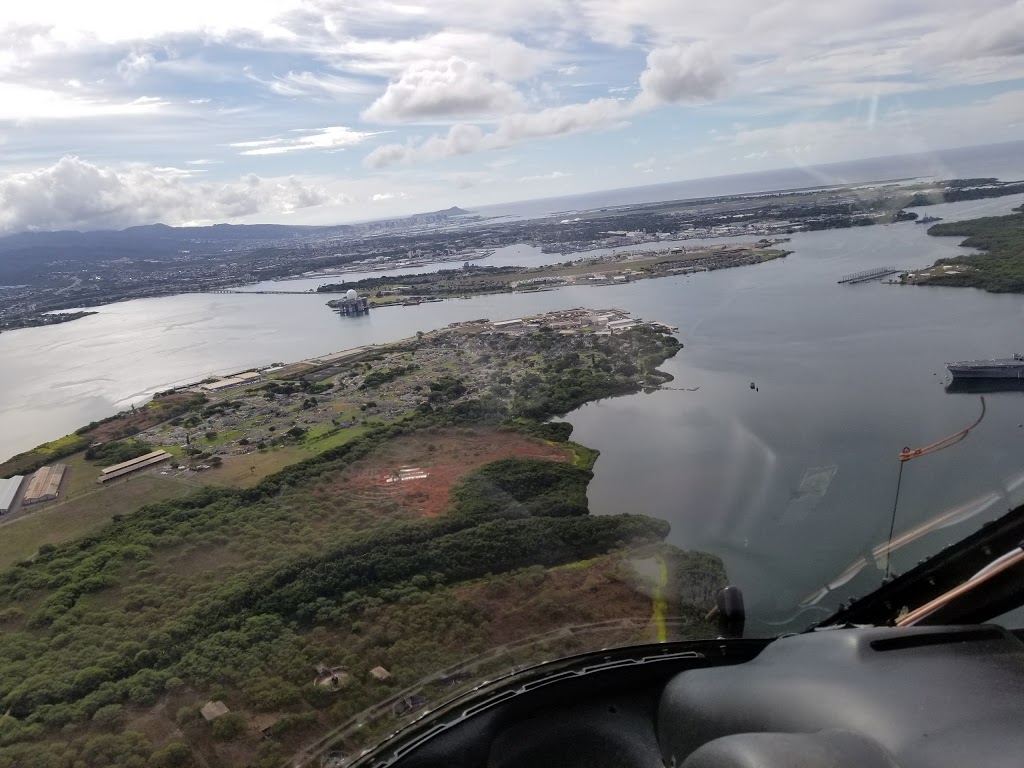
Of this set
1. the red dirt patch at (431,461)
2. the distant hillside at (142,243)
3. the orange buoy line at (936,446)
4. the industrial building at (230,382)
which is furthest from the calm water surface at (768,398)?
the distant hillside at (142,243)

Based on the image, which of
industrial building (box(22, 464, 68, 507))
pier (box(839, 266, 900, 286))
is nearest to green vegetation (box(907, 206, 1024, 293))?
pier (box(839, 266, 900, 286))

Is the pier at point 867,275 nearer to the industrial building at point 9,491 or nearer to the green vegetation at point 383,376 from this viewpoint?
the green vegetation at point 383,376

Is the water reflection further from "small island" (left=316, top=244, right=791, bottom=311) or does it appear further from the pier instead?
"small island" (left=316, top=244, right=791, bottom=311)

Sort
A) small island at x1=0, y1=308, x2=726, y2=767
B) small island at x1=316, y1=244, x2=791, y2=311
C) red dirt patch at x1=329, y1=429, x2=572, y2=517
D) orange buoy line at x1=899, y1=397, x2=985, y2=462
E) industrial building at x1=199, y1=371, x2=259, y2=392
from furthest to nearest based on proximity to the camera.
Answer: small island at x1=316, y1=244, x2=791, y2=311
industrial building at x1=199, y1=371, x2=259, y2=392
orange buoy line at x1=899, y1=397, x2=985, y2=462
red dirt patch at x1=329, y1=429, x2=572, y2=517
small island at x1=0, y1=308, x2=726, y2=767

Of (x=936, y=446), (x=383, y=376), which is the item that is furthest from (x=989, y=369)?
(x=383, y=376)

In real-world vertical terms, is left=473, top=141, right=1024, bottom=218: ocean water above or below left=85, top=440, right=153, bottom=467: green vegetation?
above

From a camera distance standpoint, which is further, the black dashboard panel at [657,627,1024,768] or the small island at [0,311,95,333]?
the small island at [0,311,95,333]

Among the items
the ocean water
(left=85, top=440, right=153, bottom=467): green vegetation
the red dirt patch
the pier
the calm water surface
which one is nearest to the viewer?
the calm water surface

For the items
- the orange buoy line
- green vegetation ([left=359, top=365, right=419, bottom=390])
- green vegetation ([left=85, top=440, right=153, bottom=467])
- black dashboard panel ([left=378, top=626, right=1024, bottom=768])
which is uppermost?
black dashboard panel ([left=378, top=626, right=1024, bottom=768])
